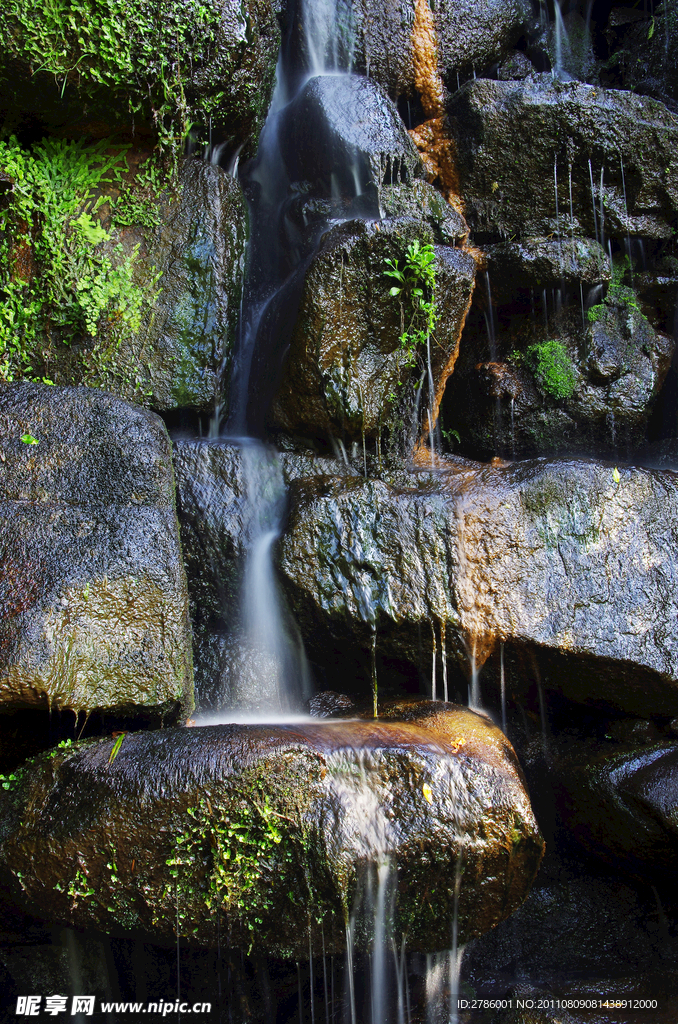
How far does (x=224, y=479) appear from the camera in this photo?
16.8 feet

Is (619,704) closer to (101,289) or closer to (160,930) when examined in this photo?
(160,930)

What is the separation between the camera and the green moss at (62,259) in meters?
5.27

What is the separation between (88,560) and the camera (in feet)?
12.1

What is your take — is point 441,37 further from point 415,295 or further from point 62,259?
point 62,259

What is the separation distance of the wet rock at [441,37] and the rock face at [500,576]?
206 inches

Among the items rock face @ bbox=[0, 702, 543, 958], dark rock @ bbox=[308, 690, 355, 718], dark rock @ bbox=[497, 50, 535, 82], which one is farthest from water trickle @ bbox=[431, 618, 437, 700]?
dark rock @ bbox=[497, 50, 535, 82]

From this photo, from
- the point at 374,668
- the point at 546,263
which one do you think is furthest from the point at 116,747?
the point at 546,263

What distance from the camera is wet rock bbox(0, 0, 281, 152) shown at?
197 inches

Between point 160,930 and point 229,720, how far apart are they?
1506 millimetres

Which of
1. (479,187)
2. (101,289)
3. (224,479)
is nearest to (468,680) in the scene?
(224,479)

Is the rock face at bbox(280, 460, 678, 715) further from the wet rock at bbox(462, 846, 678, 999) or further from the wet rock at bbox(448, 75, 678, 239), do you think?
the wet rock at bbox(448, 75, 678, 239)

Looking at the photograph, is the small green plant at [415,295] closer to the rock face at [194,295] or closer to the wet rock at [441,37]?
the rock face at [194,295]

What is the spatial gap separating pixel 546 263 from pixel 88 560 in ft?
16.5

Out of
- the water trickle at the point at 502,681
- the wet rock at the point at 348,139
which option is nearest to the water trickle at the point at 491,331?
the wet rock at the point at 348,139
